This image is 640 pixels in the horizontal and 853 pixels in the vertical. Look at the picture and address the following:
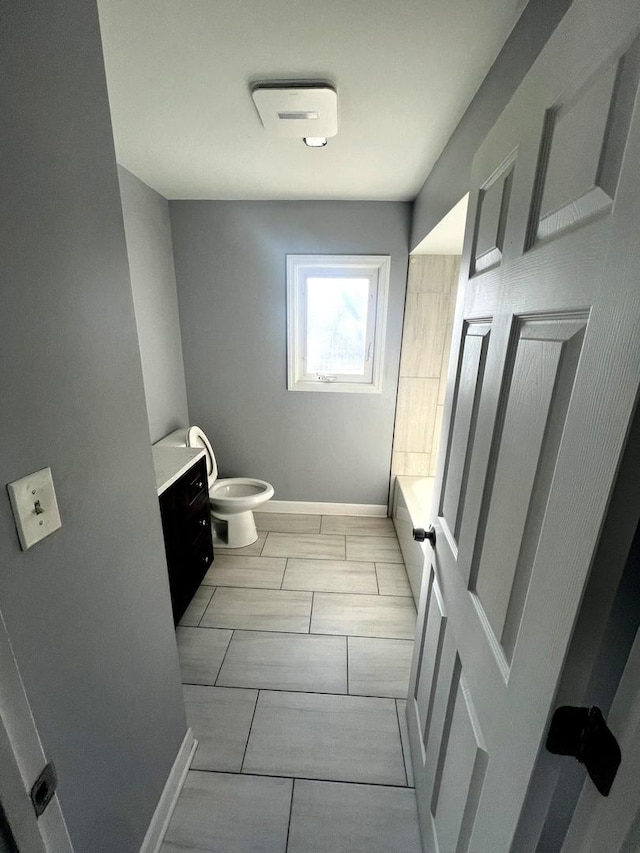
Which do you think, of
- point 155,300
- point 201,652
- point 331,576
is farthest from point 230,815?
point 155,300

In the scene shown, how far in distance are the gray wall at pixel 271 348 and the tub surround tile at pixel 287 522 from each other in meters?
0.16

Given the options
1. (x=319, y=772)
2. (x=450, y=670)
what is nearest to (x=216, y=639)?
(x=319, y=772)

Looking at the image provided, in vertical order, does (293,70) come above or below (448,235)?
above

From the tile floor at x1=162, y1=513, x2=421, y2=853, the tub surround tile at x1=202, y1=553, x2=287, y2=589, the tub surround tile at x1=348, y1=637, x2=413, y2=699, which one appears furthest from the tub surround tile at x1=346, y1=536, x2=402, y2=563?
the tub surround tile at x1=348, y1=637, x2=413, y2=699

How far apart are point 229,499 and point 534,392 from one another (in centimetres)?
216

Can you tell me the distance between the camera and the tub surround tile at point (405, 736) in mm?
1291

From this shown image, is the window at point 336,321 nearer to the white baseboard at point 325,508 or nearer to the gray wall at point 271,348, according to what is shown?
the gray wall at point 271,348

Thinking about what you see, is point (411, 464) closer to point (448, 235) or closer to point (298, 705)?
point (448, 235)

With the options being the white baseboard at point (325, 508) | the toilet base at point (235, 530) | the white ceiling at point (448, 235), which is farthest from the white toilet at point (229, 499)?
the white ceiling at point (448, 235)

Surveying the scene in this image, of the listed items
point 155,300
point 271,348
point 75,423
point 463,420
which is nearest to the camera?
point 75,423

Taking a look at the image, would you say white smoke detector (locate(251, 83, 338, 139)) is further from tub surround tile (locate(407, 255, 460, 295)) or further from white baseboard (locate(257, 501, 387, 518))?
white baseboard (locate(257, 501, 387, 518))

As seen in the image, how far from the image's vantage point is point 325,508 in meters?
3.06

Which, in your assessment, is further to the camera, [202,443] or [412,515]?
[202,443]

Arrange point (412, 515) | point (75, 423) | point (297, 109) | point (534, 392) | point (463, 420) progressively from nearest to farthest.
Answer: point (534, 392), point (75, 423), point (463, 420), point (297, 109), point (412, 515)
